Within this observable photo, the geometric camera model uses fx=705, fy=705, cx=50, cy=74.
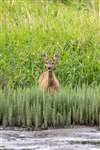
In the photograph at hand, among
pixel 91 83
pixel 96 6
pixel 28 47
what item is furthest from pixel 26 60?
pixel 96 6

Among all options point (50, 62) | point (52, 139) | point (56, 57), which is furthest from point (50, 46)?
point (52, 139)

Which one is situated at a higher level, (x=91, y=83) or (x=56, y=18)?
(x=56, y=18)

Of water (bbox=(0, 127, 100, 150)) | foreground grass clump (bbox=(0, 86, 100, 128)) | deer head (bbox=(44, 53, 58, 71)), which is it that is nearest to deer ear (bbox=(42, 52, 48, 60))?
deer head (bbox=(44, 53, 58, 71))

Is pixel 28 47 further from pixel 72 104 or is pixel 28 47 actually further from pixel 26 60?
pixel 72 104

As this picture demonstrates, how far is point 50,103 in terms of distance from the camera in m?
11.3

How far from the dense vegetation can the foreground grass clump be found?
2.19 m

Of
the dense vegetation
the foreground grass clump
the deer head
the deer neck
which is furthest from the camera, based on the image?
the dense vegetation

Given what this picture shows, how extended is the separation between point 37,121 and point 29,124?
166 mm

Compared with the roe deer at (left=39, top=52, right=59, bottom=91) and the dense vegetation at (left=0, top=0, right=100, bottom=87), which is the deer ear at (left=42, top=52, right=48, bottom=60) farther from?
the dense vegetation at (left=0, top=0, right=100, bottom=87)

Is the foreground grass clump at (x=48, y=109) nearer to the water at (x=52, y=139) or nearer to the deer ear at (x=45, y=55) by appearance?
the water at (x=52, y=139)

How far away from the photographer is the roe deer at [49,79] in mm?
12949

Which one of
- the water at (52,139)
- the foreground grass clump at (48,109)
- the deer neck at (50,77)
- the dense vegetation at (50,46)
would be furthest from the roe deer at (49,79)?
the water at (52,139)

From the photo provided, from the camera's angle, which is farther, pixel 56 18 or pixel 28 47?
pixel 56 18

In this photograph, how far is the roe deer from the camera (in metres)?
12.9
